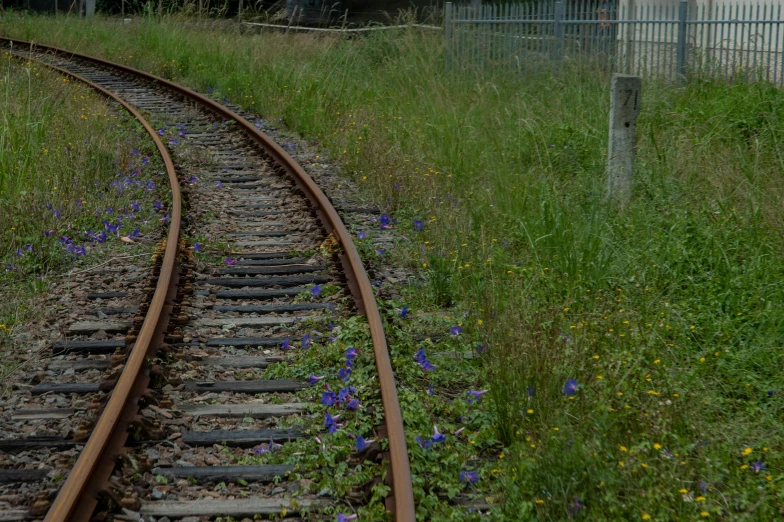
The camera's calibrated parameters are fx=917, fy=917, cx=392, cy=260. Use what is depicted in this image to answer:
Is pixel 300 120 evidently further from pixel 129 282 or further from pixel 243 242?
pixel 129 282

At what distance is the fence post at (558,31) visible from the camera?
13016 mm

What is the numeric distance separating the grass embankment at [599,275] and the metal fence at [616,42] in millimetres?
908

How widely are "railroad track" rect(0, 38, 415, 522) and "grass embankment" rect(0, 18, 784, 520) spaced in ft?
1.94

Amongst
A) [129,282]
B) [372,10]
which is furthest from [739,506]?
[372,10]

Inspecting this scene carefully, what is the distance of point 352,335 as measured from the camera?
5.02m

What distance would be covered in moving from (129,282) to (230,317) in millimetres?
1038

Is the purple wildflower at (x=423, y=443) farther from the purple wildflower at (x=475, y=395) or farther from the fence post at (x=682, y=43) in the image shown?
the fence post at (x=682, y=43)

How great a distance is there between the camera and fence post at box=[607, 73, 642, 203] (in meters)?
6.81

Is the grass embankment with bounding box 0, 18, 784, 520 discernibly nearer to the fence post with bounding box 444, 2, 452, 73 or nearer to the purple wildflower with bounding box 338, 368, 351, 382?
the purple wildflower with bounding box 338, 368, 351, 382

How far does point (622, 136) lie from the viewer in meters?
6.87

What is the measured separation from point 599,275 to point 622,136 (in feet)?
5.83

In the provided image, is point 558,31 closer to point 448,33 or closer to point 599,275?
point 448,33

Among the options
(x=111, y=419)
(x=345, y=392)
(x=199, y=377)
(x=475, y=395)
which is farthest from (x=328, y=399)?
(x=111, y=419)

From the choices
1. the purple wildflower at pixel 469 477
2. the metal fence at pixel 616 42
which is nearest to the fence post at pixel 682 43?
the metal fence at pixel 616 42
